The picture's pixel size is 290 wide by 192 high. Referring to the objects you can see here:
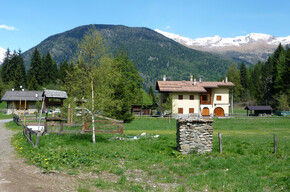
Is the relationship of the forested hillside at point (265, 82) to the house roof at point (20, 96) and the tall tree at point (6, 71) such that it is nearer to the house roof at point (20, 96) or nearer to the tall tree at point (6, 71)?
the house roof at point (20, 96)

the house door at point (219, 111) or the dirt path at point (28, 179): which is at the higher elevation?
the house door at point (219, 111)

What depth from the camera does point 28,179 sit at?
935cm

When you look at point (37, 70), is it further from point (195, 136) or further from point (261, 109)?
point (195, 136)

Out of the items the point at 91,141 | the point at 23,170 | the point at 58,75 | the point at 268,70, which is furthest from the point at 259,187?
the point at 268,70

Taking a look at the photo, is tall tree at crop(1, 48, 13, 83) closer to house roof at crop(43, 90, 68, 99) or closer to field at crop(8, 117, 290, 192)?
house roof at crop(43, 90, 68, 99)

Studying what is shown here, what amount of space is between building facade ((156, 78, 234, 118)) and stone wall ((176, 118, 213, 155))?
143 feet

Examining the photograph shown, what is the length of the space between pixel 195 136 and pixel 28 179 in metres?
9.00

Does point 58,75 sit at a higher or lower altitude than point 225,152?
higher

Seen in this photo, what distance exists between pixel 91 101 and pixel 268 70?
101 m

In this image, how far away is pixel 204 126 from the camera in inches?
A: 595

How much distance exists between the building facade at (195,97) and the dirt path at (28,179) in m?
49.0

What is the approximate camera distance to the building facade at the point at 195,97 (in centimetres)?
6119

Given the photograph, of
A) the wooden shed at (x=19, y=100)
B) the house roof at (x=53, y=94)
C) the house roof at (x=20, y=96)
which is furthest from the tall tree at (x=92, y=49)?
the house roof at (x=20, y=96)

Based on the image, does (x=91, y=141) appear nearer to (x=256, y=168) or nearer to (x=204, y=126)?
(x=204, y=126)
